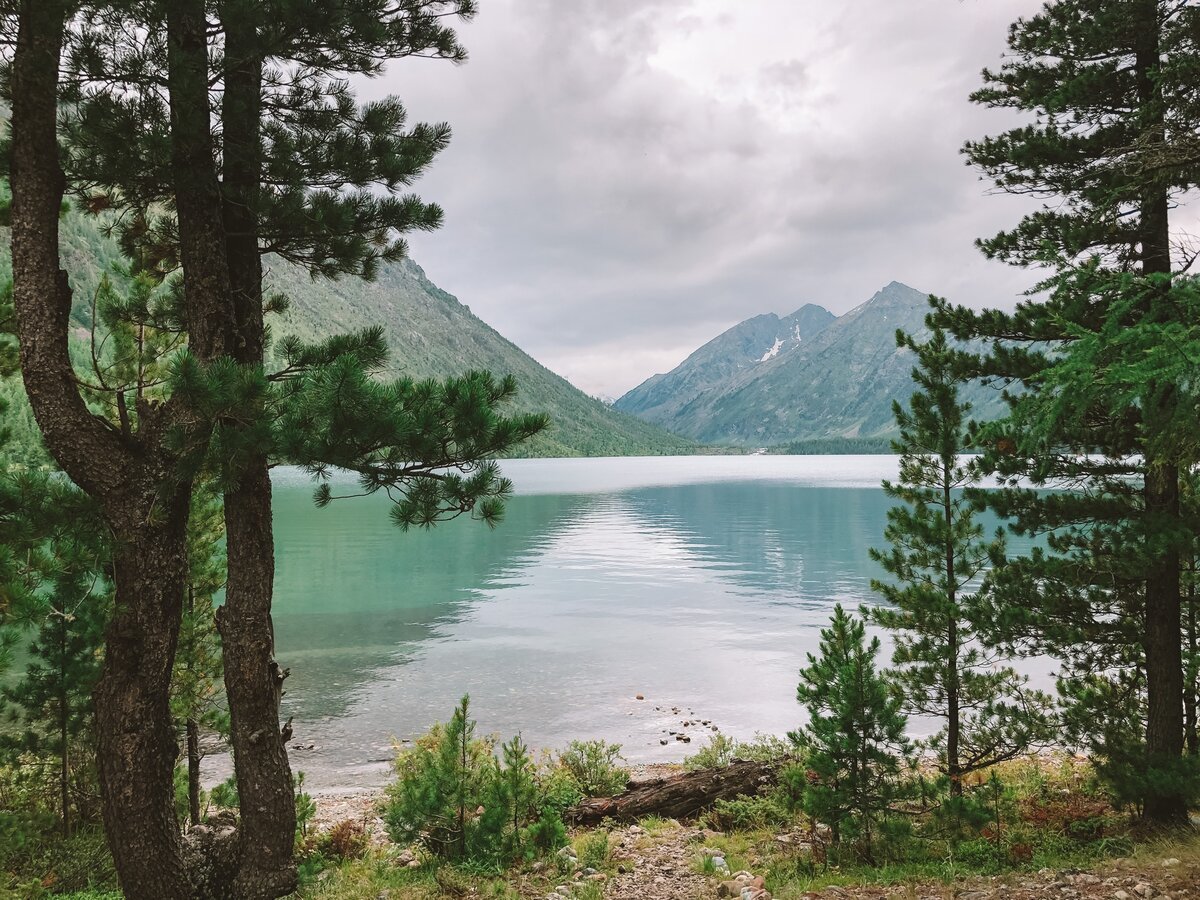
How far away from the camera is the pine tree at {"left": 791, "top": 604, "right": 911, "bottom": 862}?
7457 millimetres

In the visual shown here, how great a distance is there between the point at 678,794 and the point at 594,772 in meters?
1.93

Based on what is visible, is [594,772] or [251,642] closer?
[251,642]

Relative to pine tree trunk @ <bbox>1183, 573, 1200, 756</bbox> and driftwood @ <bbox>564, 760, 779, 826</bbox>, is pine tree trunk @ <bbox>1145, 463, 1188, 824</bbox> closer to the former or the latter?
pine tree trunk @ <bbox>1183, 573, 1200, 756</bbox>

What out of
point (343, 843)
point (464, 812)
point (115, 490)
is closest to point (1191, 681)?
point (464, 812)

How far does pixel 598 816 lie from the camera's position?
35.0 ft

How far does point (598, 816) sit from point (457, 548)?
4701 cm

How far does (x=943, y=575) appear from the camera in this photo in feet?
37.1

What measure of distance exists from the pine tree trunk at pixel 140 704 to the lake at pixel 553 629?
383 inches

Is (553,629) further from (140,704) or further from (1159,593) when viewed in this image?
(140,704)

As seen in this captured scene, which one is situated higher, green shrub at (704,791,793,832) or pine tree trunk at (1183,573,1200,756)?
pine tree trunk at (1183,573,1200,756)

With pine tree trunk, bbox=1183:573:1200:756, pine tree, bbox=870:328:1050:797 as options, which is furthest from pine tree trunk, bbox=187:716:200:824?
pine tree trunk, bbox=1183:573:1200:756

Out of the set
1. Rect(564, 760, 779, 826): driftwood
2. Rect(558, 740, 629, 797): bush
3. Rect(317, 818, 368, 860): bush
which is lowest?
Rect(558, 740, 629, 797): bush

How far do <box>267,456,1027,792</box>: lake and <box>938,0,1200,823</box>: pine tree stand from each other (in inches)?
385

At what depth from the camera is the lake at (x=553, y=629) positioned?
1819 centimetres
